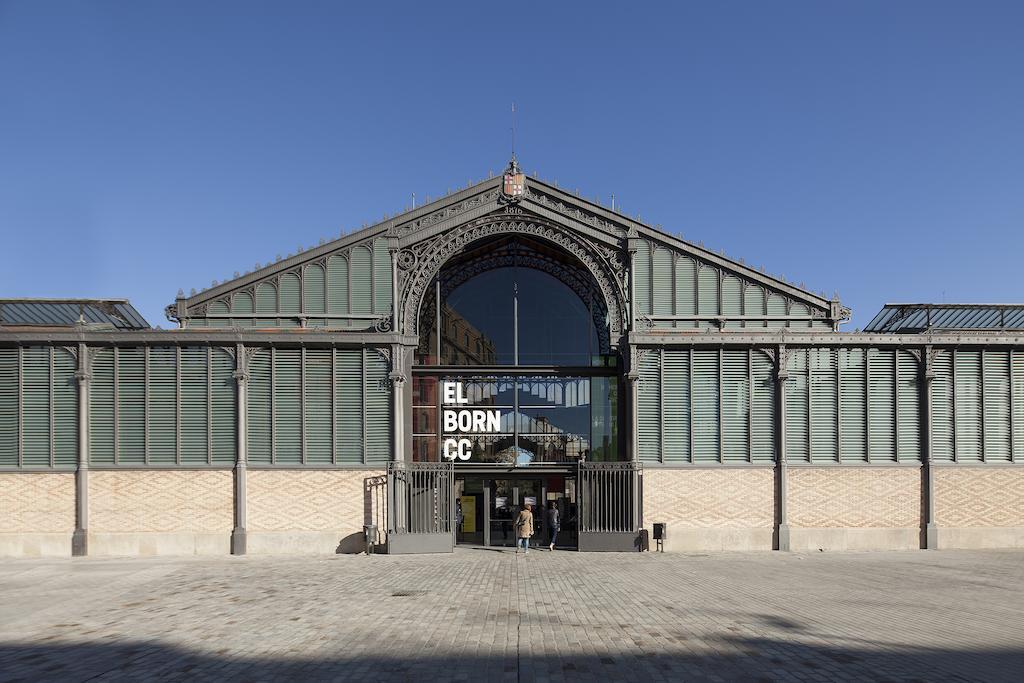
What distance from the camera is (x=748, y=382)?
2691 cm

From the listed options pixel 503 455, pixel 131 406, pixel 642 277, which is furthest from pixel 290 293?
pixel 642 277

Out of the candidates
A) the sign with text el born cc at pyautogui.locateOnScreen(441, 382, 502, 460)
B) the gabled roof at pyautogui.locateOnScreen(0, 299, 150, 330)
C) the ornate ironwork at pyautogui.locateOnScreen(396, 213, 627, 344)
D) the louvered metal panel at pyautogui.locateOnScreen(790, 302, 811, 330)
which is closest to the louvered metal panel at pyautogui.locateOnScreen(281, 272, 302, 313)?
the ornate ironwork at pyautogui.locateOnScreen(396, 213, 627, 344)

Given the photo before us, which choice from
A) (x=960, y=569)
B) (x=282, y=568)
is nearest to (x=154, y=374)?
(x=282, y=568)

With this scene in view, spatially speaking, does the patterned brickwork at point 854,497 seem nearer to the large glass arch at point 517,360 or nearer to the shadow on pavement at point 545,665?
the large glass arch at point 517,360

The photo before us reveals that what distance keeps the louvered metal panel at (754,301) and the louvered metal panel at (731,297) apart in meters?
0.19

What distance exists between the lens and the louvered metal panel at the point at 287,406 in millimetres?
Result: 26062

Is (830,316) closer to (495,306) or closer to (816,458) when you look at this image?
(816,458)

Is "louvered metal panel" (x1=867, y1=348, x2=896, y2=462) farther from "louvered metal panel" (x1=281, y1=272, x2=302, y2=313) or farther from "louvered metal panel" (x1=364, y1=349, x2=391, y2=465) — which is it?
"louvered metal panel" (x1=281, y1=272, x2=302, y2=313)

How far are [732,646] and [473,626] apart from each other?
5.15 m

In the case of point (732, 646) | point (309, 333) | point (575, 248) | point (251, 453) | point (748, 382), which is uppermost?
point (575, 248)

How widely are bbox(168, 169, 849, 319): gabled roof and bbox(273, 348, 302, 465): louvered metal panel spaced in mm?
3444

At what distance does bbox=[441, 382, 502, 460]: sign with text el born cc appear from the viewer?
2892 cm

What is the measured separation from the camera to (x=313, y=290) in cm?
2742

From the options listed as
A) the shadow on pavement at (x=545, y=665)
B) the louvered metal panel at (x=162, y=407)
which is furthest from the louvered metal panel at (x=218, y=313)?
the shadow on pavement at (x=545, y=665)
